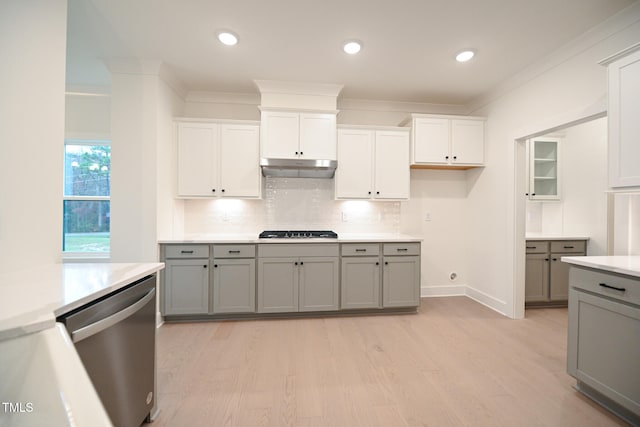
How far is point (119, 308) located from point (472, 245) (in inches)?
156

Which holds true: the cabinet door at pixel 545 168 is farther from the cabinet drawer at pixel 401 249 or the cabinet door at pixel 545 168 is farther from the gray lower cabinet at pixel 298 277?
the gray lower cabinet at pixel 298 277

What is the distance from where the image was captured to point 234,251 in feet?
9.44

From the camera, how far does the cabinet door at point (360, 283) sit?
302 cm

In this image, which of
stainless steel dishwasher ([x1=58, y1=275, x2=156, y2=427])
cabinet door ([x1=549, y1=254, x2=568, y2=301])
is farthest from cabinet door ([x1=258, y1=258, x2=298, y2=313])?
cabinet door ([x1=549, y1=254, x2=568, y2=301])

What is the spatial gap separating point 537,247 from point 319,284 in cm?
281

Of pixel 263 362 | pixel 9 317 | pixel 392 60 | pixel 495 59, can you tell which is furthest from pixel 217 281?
pixel 495 59

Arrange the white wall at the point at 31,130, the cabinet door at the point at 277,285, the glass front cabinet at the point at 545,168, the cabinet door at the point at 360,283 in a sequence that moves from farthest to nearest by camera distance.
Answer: the glass front cabinet at the point at 545,168, the cabinet door at the point at 360,283, the cabinet door at the point at 277,285, the white wall at the point at 31,130

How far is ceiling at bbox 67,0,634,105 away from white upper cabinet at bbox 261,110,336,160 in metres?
0.42

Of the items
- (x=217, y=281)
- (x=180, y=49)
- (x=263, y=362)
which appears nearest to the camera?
(x=263, y=362)

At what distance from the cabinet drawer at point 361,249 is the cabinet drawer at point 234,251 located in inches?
41.2

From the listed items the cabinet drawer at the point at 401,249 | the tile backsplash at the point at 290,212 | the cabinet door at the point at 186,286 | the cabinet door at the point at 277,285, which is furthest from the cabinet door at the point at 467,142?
the cabinet door at the point at 186,286

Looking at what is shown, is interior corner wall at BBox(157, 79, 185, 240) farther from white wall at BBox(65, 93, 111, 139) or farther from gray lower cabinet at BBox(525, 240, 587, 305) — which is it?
gray lower cabinet at BBox(525, 240, 587, 305)

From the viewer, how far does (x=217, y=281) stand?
9.34ft

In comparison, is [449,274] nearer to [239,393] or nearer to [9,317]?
[239,393]
